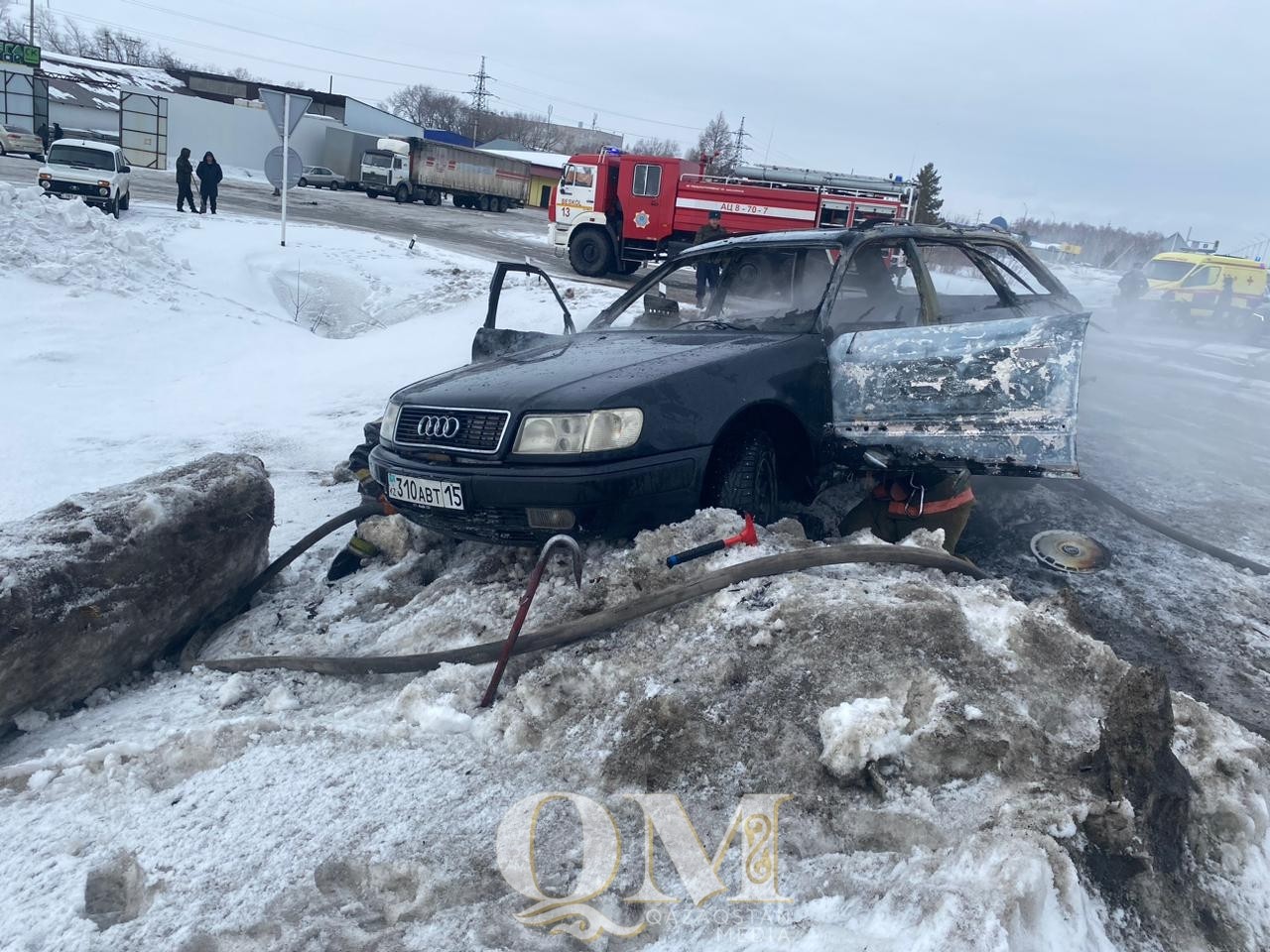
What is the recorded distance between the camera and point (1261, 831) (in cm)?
225

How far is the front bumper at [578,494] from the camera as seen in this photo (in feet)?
10.6

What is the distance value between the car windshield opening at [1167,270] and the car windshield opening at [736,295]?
1888 cm

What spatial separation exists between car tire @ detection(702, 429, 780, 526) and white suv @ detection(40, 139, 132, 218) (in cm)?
1657

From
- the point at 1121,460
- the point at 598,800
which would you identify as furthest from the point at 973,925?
the point at 1121,460

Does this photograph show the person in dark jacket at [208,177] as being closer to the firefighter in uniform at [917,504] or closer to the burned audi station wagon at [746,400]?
the burned audi station wagon at [746,400]

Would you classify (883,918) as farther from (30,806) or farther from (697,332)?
(697,332)

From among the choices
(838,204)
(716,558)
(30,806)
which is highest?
(838,204)

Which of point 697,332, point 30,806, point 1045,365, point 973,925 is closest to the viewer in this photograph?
point 973,925

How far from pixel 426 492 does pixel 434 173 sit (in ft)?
118

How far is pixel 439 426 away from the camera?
3.51 meters

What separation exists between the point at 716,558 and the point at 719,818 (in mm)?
1085

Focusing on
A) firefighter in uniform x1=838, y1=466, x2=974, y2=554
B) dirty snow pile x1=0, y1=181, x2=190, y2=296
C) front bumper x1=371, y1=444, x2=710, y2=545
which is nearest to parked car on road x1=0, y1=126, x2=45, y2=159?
dirty snow pile x1=0, y1=181, x2=190, y2=296

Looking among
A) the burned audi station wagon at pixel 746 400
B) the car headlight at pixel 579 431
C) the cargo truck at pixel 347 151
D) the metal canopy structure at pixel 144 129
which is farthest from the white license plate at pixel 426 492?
the cargo truck at pixel 347 151

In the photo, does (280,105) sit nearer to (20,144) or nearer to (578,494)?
(578,494)
